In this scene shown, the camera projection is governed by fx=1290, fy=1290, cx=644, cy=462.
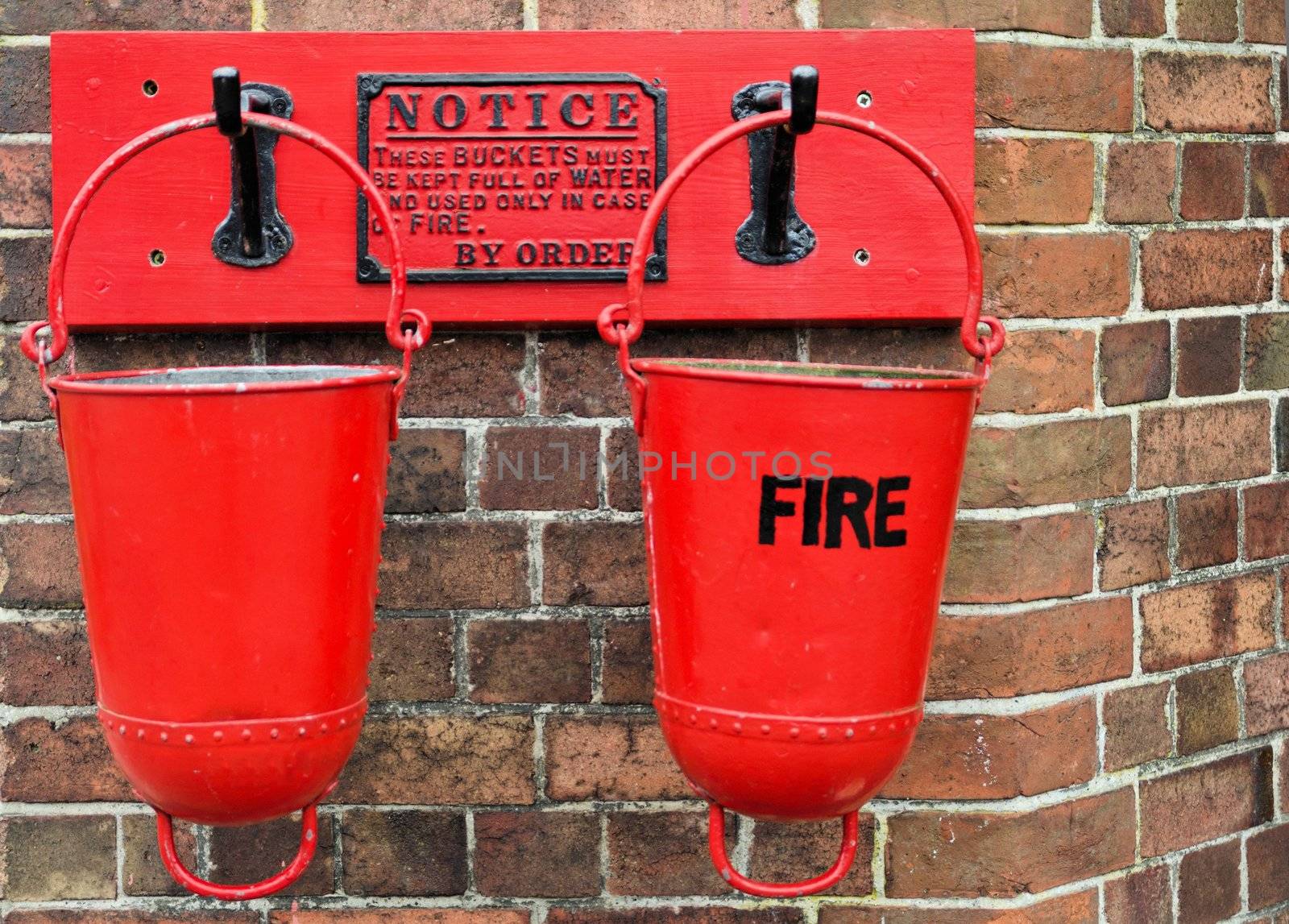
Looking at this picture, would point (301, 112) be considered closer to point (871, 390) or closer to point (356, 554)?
point (356, 554)

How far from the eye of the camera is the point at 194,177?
1.42 meters

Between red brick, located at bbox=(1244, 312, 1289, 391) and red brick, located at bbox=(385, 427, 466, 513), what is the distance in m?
1.02

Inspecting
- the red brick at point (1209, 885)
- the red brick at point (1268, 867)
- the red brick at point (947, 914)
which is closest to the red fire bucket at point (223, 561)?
the red brick at point (947, 914)

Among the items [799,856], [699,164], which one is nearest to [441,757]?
[799,856]

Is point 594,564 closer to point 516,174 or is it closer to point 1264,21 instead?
point 516,174

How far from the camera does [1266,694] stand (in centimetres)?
173

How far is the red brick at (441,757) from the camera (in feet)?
4.88

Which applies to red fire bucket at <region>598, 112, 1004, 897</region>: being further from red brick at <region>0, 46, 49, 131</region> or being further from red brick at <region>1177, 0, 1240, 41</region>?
red brick at <region>0, 46, 49, 131</region>

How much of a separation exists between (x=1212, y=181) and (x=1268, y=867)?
2.98 feet

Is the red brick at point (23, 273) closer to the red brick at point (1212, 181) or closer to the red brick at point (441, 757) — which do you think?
the red brick at point (441, 757)

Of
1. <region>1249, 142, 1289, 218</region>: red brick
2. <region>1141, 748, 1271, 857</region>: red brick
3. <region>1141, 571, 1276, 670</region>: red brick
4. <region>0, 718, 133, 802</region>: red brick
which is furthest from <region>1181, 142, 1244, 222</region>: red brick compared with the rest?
<region>0, 718, 133, 802</region>: red brick

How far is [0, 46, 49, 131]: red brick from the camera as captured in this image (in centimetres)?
144

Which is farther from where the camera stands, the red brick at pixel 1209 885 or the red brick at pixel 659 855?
the red brick at pixel 1209 885

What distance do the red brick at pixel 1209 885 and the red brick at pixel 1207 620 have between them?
25 centimetres
